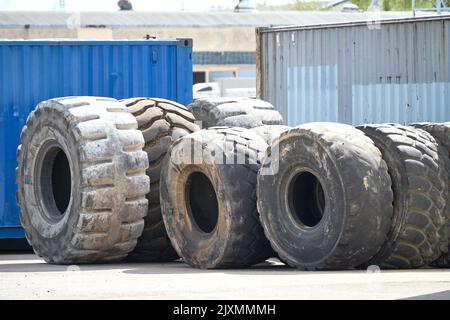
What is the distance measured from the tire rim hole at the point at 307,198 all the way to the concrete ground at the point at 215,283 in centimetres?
59

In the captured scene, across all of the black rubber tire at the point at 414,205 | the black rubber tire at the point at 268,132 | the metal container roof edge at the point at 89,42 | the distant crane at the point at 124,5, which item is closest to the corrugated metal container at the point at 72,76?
the metal container roof edge at the point at 89,42

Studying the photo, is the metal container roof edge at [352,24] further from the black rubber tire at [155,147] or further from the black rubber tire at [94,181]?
the black rubber tire at [94,181]

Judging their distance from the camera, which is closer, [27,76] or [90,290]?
[90,290]

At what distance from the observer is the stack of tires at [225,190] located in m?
10.9

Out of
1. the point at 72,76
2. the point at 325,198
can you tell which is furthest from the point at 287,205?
the point at 72,76

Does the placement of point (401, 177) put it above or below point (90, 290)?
above

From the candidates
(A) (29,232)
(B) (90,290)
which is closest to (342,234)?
(B) (90,290)

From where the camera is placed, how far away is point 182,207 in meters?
12.4

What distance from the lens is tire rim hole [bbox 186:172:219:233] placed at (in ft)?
40.7

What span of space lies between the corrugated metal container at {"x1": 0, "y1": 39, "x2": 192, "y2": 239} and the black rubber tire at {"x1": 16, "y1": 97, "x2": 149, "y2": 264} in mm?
2506

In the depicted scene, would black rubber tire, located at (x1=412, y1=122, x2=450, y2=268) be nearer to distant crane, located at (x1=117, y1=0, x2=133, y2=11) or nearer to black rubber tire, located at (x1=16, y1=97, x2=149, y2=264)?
black rubber tire, located at (x1=16, y1=97, x2=149, y2=264)

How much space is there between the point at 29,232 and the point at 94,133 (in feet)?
6.04
